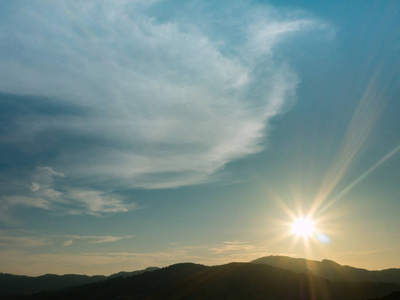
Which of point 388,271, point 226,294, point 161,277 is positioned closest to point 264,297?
point 226,294

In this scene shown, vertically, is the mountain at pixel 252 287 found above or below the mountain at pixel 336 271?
below

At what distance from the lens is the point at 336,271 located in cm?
16525

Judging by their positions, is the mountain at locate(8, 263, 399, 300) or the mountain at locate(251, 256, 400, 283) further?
the mountain at locate(251, 256, 400, 283)

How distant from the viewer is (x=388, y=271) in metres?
172

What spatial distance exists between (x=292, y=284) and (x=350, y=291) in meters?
14.8

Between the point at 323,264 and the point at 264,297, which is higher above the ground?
the point at 323,264

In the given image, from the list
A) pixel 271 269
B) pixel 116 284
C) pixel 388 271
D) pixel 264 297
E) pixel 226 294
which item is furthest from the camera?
pixel 388 271

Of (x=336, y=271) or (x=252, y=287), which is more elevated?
(x=336, y=271)

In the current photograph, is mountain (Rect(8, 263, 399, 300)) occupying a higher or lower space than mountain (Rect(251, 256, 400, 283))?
lower

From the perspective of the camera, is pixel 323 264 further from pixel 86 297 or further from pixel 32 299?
pixel 32 299

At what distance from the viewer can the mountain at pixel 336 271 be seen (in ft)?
511

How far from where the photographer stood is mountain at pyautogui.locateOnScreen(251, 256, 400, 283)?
511 ft

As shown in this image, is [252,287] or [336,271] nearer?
[252,287]

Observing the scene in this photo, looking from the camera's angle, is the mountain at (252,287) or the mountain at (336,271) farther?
the mountain at (336,271)
